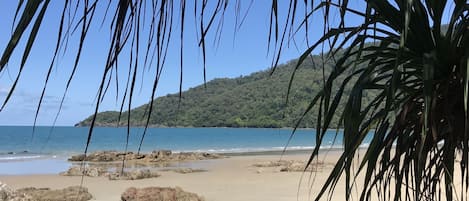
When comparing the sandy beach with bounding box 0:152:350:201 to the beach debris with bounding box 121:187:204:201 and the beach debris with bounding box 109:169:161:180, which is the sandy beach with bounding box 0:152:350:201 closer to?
the beach debris with bounding box 109:169:161:180

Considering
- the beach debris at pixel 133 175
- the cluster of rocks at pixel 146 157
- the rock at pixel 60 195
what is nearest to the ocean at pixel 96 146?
the rock at pixel 60 195

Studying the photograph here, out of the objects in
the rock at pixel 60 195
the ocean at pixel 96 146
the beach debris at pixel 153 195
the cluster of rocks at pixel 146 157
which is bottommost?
the ocean at pixel 96 146

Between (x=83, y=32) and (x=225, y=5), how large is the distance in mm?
358

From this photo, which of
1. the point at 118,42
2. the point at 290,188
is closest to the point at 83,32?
the point at 118,42

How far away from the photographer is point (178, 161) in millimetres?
24953

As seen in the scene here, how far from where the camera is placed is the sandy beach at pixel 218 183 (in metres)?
12.1

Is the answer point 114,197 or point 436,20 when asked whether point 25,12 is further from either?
point 114,197

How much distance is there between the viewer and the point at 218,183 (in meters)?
15.3

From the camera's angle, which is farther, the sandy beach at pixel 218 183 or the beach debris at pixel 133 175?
the beach debris at pixel 133 175

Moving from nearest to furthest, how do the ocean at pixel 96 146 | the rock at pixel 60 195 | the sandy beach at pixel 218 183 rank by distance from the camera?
1. the rock at pixel 60 195
2. the sandy beach at pixel 218 183
3. the ocean at pixel 96 146

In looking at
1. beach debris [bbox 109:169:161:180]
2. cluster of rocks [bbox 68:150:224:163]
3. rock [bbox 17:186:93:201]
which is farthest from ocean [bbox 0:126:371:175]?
beach debris [bbox 109:169:161:180]

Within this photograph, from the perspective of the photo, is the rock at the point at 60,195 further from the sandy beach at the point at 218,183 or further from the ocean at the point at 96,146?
the ocean at the point at 96,146

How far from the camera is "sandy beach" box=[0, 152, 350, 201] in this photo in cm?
1211

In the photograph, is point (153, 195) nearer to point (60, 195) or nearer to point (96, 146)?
point (60, 195)
